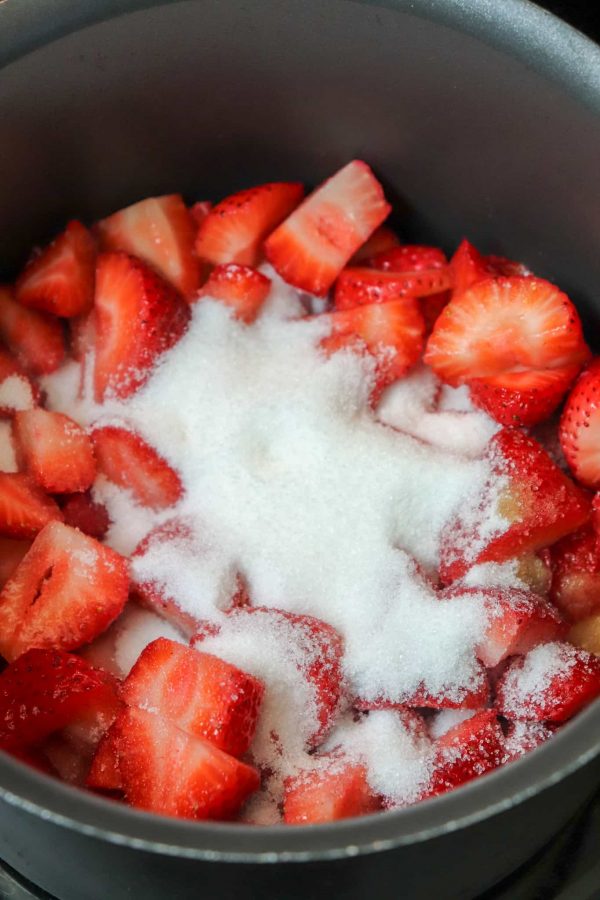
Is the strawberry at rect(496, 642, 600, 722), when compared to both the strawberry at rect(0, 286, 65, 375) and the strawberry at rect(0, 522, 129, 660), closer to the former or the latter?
the strawberry at rect(0, 522, 129, 660)

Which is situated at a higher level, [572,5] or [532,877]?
[572,5]

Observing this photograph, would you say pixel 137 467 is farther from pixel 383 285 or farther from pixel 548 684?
pixel 548 684

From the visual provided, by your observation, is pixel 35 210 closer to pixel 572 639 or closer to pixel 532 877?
pixel 572 639

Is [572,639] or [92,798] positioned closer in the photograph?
[92,798]

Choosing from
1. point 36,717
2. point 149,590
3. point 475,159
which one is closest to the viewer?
point 36,717

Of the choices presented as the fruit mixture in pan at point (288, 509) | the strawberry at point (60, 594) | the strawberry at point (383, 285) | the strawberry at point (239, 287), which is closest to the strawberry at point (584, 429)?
the fruit mixture in pan at point (288, 509)

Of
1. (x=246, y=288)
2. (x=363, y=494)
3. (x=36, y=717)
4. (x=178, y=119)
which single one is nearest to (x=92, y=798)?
(x=36, y=717)
